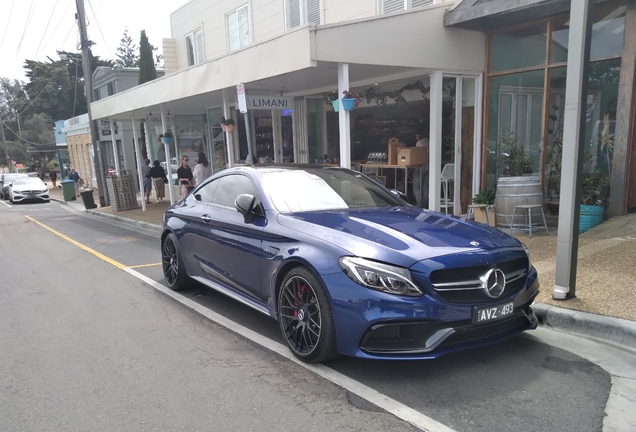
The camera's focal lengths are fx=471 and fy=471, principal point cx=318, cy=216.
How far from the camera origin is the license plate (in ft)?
11.1

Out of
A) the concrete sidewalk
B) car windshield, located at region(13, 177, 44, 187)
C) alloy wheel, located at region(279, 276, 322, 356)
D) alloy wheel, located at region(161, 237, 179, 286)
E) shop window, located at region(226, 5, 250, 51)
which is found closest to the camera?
alloy wheel, located at region(279, 276, 322, 356)

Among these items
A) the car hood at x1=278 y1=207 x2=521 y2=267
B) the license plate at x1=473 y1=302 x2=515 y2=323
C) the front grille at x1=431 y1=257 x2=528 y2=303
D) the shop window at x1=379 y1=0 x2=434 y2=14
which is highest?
the shop window at x1=379 y1=0 x2=434 y2=14

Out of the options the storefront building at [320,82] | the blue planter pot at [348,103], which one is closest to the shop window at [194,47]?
the storefront building at [320,82]

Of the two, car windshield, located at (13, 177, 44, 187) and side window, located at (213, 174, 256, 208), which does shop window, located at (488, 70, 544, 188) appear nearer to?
side window, located at (213, 174, 256, 208)

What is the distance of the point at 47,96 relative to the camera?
190 ft

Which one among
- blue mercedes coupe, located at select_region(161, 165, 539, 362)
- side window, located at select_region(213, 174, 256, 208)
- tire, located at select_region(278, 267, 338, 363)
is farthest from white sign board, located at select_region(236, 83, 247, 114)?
tire, located at select_region(278, 267, 338, 363)

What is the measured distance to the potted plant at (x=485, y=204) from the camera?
8.53 metres

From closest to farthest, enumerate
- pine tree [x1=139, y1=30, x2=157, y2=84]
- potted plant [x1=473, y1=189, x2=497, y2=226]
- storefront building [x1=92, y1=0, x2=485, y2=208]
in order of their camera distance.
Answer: storefront building [x1=92, y1=0, x2=485, y2=208], potted plant [x1=473, y1=189, x2=497, y2=226], pine tree [x1=139, y1=30, x2=157, y2=84]

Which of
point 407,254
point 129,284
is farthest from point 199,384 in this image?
point 129,284

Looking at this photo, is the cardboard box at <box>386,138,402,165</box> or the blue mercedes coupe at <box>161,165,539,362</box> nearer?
the blue mercedes coupe at <box>161,165,539,362</box>

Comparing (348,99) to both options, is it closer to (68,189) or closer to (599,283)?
(599,283)

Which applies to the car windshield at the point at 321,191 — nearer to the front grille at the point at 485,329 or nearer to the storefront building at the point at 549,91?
the front grille at the point at 485,329

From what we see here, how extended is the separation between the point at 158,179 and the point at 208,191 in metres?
13.7

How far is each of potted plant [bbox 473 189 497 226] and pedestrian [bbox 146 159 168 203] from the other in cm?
1281
